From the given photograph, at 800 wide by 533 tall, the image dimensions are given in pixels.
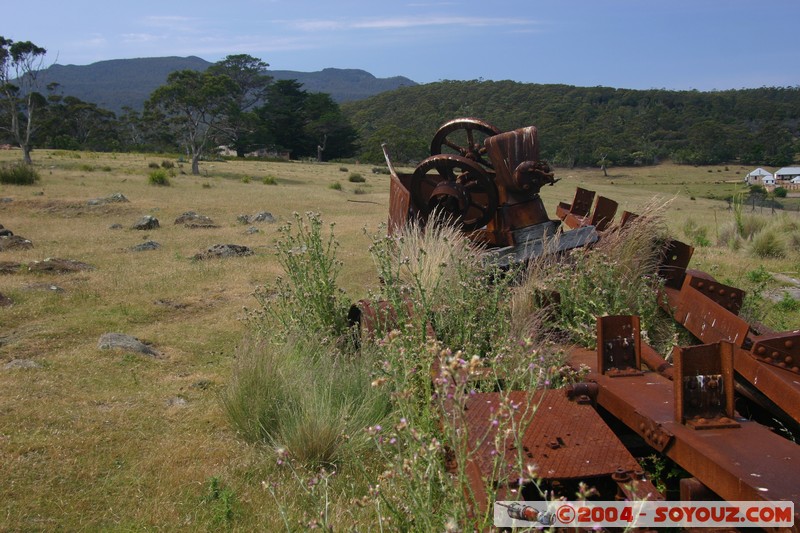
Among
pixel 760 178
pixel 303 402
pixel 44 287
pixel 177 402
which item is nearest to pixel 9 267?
pixel 44 287

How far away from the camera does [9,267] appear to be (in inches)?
399

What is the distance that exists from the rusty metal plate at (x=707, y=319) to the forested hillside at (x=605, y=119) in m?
56.6

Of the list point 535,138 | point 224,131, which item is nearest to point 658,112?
point 224,131

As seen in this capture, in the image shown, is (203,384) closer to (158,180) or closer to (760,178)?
(158,180)

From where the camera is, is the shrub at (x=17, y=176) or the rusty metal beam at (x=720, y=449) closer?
the rusty metal beam at (x=720, y=449)

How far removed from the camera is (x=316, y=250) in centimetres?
571

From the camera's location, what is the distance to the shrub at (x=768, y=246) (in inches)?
448

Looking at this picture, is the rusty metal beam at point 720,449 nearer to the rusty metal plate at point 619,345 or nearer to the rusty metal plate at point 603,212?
the rusty metal plate at point 619,345

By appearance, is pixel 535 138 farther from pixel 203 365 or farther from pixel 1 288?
pixel 1 288

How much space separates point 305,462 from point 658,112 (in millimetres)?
100479

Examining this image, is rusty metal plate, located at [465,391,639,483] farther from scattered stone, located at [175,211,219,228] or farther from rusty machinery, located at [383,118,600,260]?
scattered stone, located at [175,211,219,228]

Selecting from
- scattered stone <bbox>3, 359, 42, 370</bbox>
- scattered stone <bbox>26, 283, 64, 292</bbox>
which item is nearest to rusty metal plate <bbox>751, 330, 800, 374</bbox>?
scattered stone <bbox>3, 359, 42, 370</bbox>

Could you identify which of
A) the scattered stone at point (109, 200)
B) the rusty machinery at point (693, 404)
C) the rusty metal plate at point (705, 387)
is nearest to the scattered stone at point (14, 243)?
the scattered stone at point (109, 200)

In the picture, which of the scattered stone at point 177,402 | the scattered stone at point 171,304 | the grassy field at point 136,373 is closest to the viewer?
the grassy field at point 136,373
